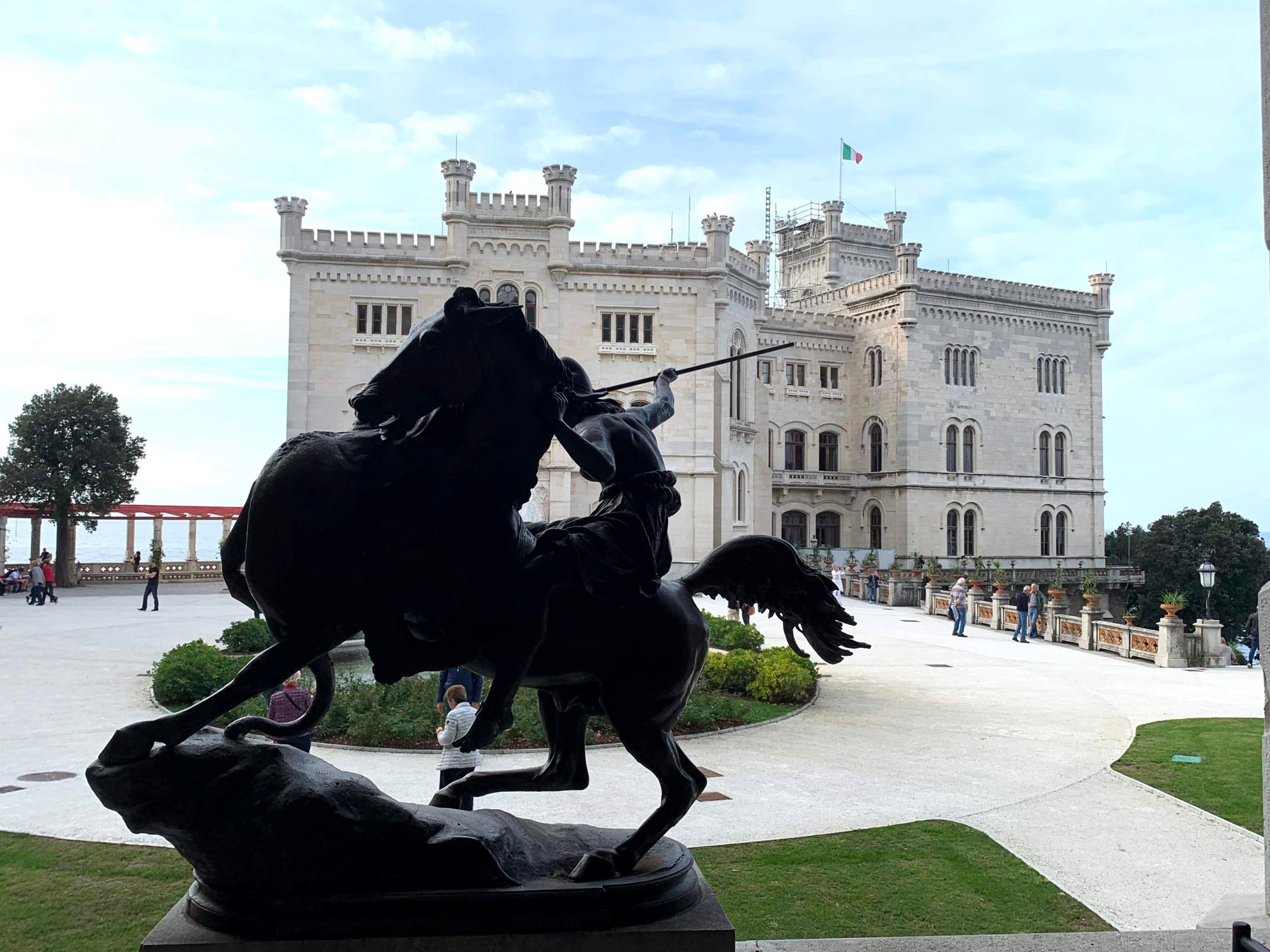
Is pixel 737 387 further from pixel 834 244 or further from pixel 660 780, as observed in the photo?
pixel 660 780

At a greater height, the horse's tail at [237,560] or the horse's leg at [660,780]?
the horse's tail at [237,560]

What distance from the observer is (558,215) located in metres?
36.0

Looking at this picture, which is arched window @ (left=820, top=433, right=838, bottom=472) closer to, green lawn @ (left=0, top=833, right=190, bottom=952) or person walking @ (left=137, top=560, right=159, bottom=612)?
person walking @ (left=137, top=560, right=159, bottom=612)

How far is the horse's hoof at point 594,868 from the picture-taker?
378 centimetres

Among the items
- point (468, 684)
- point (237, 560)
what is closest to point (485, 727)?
point (237, 560)

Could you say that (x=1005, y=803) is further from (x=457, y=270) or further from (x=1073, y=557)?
(x=1073, y=557)

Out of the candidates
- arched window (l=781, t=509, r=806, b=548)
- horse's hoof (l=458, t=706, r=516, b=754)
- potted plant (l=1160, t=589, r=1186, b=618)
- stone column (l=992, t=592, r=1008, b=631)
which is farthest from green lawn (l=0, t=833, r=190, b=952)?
arched window (l=781, t=509, r=806, b=548)

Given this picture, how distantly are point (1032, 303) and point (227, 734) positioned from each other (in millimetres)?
51351

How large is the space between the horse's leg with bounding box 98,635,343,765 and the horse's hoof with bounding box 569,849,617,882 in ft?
4.64

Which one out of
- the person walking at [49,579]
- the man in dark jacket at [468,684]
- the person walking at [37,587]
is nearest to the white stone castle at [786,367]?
the person walking at [49,579]

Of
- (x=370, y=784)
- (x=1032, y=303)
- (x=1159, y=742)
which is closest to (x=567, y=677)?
(x=370, y=784)

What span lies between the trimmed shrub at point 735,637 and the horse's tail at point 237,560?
13.8 m

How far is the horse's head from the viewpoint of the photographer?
377 cm

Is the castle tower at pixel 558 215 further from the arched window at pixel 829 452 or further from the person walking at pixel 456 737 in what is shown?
the person walking at pixel 456 737
